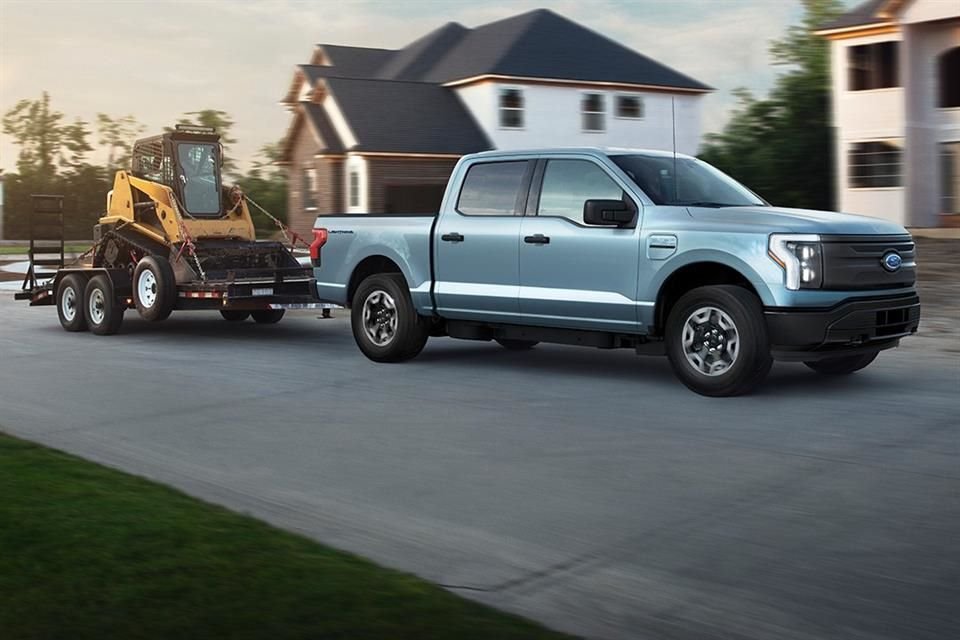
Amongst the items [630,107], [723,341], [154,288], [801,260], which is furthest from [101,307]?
[630,107]

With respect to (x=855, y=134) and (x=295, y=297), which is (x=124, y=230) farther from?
(x=855, y=134)

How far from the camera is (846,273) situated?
9.34 m

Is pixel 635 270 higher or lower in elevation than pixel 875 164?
lower

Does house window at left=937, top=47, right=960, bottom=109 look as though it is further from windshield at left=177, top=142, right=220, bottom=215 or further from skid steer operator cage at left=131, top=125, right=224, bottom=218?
windshield at left=177, top=142, right=220, bottom=215

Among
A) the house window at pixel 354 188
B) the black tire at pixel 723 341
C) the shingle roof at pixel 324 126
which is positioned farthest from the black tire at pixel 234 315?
the shingle roof at pixel 324 126

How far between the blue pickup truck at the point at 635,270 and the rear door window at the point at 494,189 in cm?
1

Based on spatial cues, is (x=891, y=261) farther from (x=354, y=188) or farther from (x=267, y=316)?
(x=354, y=188)

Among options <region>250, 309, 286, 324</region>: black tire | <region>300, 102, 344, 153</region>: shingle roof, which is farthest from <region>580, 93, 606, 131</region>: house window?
<region>250, 309, 286, 324</region>: black tire

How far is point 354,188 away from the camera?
44594 millimetres

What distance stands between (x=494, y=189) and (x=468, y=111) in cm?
3619

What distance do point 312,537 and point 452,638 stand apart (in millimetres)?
1750

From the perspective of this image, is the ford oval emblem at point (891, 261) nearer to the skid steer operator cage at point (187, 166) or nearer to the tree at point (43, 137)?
the skid steer operator cage at point (187, 166)

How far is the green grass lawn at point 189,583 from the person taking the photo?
4367mm

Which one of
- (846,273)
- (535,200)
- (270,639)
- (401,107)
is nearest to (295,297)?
(535,200)
